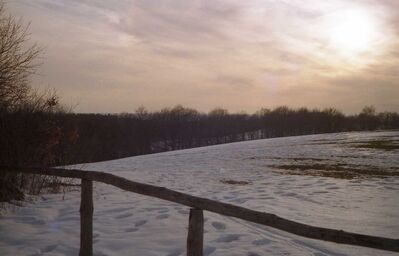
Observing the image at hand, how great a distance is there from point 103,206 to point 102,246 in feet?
12.8

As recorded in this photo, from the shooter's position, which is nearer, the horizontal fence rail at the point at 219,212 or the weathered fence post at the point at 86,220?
the horizontal fence rail at the point at 219,212

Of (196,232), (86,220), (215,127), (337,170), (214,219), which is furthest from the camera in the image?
(215,127)

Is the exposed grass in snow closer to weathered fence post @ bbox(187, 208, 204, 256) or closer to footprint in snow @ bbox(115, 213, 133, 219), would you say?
footprint in snow @ bbox(115, 213, 133, 219)

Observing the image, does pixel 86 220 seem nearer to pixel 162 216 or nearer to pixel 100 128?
pixel 162 216

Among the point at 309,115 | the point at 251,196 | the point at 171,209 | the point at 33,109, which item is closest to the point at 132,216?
the point at 171,209

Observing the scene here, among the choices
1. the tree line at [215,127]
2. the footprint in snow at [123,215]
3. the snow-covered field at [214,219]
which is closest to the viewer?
the snow-covered field at [214,219]

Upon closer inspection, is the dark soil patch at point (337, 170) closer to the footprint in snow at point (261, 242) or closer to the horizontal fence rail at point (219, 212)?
the footprint in snow at point (261, 242)

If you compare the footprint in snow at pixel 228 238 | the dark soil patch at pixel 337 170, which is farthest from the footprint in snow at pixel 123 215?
the dark soil patch at pixel 337 170

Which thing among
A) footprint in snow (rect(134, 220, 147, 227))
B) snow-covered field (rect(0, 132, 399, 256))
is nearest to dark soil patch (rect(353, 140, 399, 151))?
snow-covered field (rect(0, 132, 399, 256))

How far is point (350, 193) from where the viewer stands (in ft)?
54.0

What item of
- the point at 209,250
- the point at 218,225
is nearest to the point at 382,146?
the point at 218,225

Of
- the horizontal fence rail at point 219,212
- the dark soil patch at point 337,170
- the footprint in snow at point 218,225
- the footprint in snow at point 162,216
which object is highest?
the horizontal fence rail at point 219,212

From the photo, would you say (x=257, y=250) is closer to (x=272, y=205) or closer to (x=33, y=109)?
(x=272, y=205)

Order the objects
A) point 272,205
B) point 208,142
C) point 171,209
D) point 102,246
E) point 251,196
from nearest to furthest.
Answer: point 102,246 → point 171,209 → point 272,205 → point 251,196 → point 208,142
